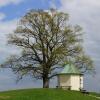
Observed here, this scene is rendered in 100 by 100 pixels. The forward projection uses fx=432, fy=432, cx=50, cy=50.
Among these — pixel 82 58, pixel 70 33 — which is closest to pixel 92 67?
pixel 82 58

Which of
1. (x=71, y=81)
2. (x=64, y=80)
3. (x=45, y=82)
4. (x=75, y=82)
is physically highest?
(x=64, y=80)

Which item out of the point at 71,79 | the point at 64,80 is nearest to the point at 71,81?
the point at 71,79

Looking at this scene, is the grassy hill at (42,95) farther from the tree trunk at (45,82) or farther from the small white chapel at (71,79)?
the tree trunk at (45,82)

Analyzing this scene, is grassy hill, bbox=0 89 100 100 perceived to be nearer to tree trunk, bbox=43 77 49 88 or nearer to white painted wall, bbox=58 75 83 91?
white painted wall, bbox=58 75 83 91

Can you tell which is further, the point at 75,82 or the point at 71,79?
the point at 75,82

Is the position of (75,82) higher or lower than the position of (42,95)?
higher

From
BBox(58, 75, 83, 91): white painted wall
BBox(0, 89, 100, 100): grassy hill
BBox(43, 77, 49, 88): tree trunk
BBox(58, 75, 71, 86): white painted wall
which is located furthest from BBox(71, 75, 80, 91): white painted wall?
BBox(0, 89, 100, 100): grassy hill

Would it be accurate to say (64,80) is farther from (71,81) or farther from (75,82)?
(75,82)

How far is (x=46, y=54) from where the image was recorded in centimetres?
7844

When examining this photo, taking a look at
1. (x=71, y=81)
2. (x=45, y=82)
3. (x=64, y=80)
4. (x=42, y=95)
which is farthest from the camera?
(x=45, y=82)

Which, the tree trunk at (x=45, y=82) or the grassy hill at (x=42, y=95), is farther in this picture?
the tree trunk at (x=45, y=82)

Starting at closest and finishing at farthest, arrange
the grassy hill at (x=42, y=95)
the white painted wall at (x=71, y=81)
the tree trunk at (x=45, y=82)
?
the grassy hill at (x=42, y=95) < the white painted wall at (x=71, y=81) < the tree trunk at (x=45, y=82)

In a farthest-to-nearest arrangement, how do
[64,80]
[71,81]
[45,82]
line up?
[45,82] < [64,80] < [71,81]

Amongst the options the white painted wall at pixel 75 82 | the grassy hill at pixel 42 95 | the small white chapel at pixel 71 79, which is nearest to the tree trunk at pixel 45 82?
the small white chapel at pixel 71 79
